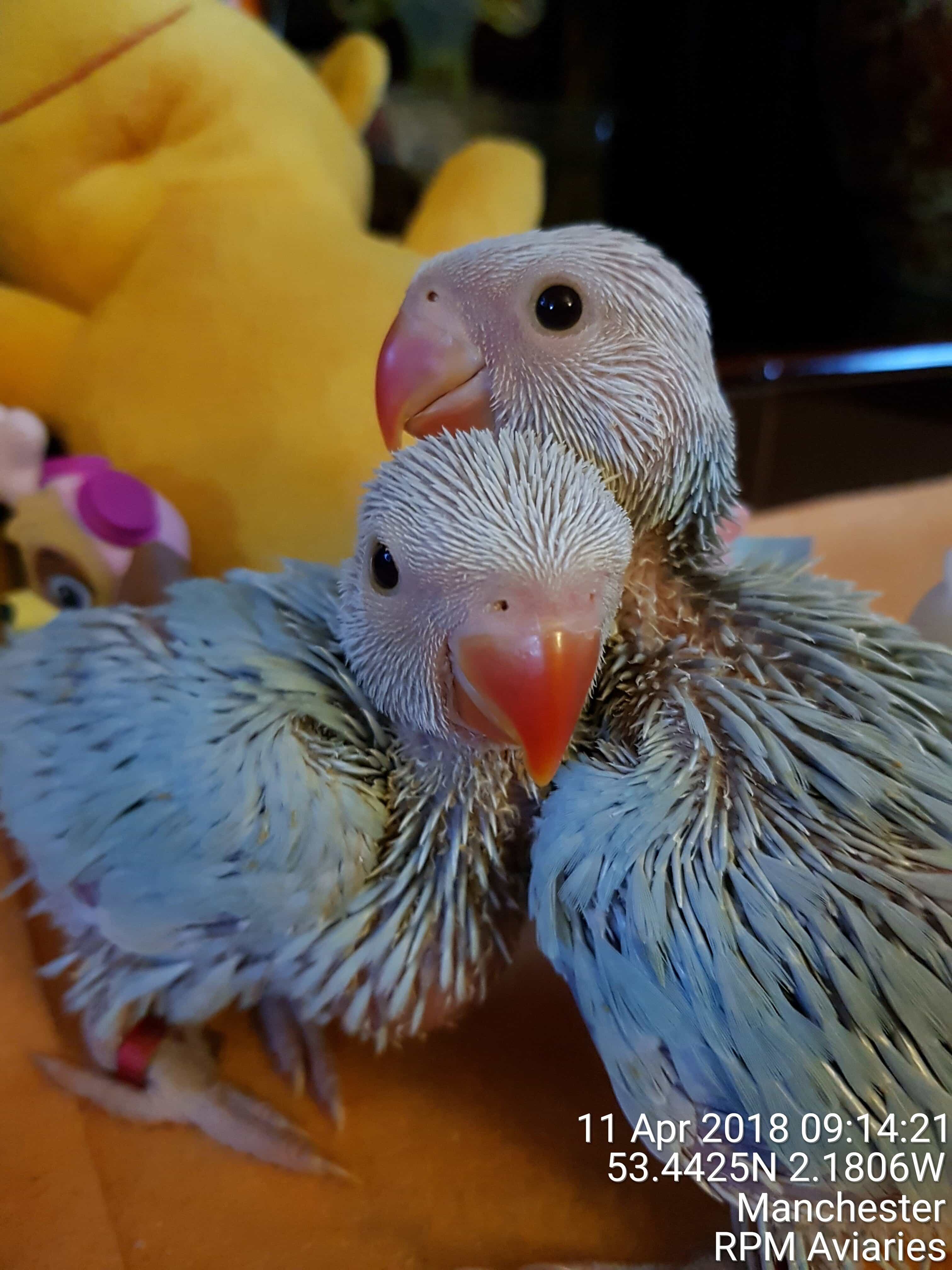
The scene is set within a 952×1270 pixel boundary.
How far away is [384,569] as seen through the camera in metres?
0.33

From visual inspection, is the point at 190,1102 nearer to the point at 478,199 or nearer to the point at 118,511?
the point at 118,511

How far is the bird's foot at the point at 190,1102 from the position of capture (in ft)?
1.35

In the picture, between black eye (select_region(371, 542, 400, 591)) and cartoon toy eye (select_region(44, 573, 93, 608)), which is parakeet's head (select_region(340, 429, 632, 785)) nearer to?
black eye (select_region(371, 542, 400, 591))

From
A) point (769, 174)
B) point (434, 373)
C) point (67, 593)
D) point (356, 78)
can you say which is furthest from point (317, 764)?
point (769, 174)

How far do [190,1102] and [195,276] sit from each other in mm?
476

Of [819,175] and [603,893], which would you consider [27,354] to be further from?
[819,175]

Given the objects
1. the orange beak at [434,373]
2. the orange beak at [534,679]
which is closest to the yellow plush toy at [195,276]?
the orange beak at [434,373]

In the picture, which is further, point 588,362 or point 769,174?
point 769,174

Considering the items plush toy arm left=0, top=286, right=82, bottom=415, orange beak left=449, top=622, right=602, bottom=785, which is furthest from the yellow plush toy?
orange beak left=449, top=622, right=602, bottom=785

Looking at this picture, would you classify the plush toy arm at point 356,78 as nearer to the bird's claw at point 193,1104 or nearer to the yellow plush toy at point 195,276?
the yellow plush toy at point 195,276

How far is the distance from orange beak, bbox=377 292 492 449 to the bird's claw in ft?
1.07

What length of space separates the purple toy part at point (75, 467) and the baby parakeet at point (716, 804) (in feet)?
0.82

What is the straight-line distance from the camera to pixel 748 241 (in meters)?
1.10

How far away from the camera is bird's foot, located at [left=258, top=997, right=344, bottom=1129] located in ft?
1.42
